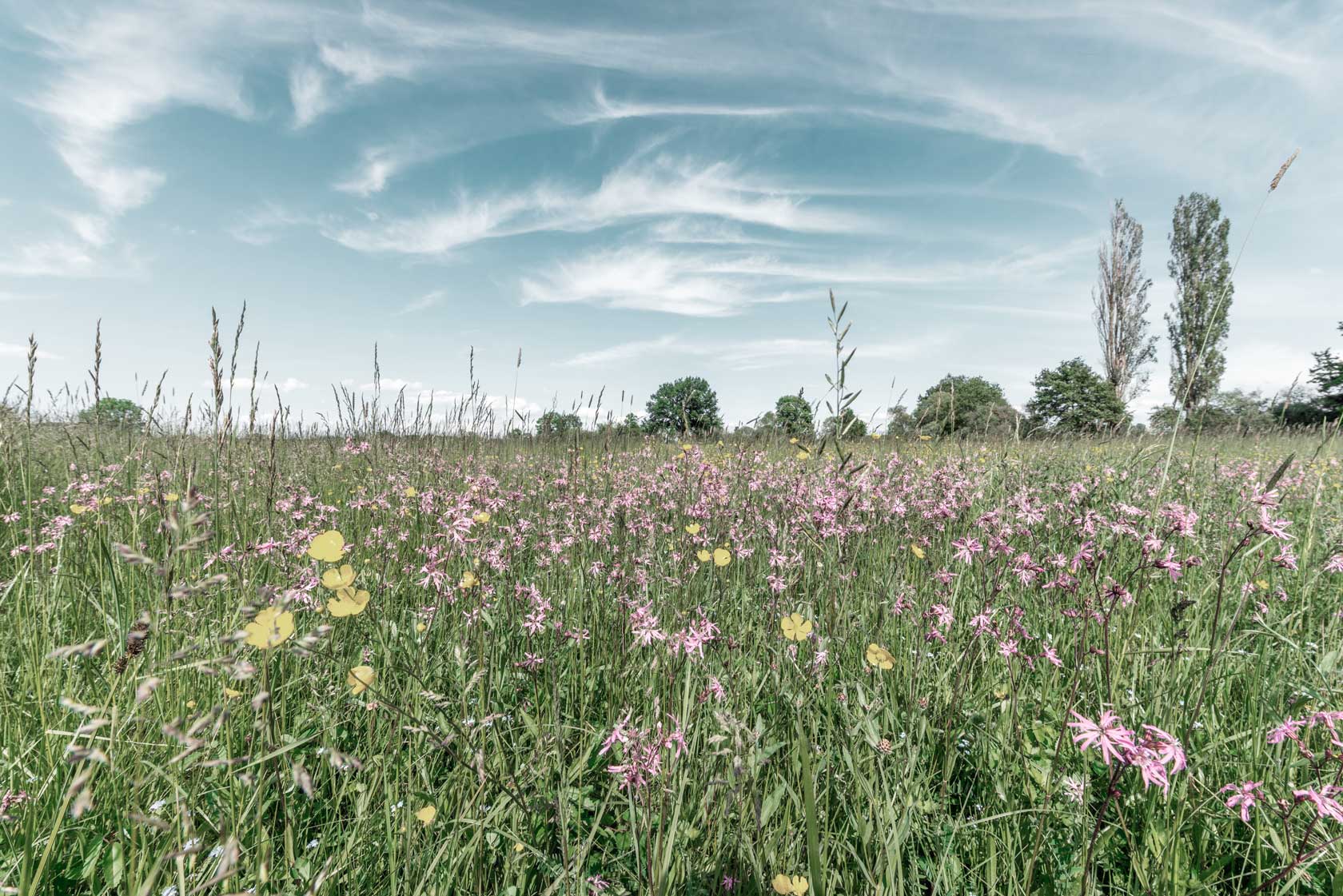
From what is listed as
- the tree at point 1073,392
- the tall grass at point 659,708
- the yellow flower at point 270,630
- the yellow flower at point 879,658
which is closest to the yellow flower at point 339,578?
the tall grass at point 659,708

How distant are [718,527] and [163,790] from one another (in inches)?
92.7

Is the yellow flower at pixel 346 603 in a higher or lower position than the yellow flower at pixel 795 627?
higher

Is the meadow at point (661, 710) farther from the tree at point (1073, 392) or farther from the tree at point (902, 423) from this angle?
the tree at point (1073, 392)

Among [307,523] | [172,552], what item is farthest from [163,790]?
[307,523]

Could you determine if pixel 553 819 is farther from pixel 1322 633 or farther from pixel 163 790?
pixel 1322 633

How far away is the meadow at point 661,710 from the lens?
128 cm

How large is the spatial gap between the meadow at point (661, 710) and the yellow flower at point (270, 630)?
0.01 m

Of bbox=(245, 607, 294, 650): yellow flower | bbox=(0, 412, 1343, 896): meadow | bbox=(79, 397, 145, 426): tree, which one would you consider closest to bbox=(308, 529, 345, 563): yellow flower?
bbox=(0, 412, 1343, 896): meadow

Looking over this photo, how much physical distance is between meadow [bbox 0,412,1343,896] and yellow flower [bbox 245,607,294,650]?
1 centimetres

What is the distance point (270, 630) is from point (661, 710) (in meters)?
1.07

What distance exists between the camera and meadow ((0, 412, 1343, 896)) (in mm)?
1280

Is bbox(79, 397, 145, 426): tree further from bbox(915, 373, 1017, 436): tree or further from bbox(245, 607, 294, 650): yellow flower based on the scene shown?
bbox(915, 373, 1017, 436): tree

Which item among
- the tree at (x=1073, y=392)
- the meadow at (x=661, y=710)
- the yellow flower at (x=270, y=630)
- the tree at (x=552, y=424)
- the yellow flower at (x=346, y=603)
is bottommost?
the meadow at (x=661, y=710)

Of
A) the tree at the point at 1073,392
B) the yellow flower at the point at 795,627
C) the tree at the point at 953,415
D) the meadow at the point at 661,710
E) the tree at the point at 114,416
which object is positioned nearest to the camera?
the meadow at the point at 661,710
